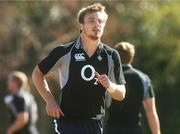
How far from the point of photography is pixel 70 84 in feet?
27.2

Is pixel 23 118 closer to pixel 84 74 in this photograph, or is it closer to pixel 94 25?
pixel 84 74

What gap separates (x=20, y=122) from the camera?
1440 cm

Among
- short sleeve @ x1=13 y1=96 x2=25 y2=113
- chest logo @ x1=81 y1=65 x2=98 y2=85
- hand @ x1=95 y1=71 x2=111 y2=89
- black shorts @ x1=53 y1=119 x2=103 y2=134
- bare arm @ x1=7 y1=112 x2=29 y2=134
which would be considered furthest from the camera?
bare arm @ x1=7 y1=112 x2=29 y2=134

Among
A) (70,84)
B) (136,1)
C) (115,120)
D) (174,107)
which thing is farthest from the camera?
(136,1)

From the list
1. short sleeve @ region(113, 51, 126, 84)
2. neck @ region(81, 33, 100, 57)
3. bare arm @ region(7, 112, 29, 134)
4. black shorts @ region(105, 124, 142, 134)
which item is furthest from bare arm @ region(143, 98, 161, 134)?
bare arm @ region(7, 112, 29, 134)

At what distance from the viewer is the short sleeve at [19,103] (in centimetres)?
1423

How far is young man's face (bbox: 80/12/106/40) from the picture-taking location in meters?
8.23

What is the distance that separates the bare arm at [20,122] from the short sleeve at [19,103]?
0.08 metres

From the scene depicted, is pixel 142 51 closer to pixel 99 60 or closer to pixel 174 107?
pixel 174 107

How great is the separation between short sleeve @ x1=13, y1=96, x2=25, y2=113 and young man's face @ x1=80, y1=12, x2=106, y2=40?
6066mm

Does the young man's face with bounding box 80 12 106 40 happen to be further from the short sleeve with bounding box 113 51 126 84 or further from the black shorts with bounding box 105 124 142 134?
the black shorts with bounding box 105 124 142 134

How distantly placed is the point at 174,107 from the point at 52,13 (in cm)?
545

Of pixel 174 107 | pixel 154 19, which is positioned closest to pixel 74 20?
pixel 154 19

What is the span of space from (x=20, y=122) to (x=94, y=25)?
6482mm
